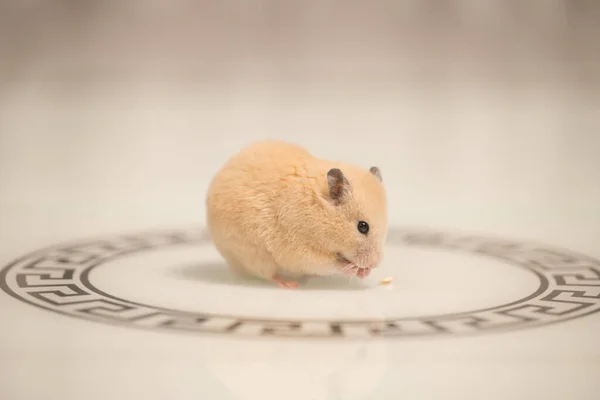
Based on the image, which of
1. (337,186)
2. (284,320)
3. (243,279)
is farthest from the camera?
(243,279)

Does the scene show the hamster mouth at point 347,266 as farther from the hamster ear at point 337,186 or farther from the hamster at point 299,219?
the hamster ear at point 337,186

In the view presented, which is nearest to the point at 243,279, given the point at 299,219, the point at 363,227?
the point at 299,219

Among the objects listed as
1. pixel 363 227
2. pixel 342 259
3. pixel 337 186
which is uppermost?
pixel 337 186

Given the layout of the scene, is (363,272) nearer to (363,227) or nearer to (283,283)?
(363,227)

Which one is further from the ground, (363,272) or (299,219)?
(299,219)

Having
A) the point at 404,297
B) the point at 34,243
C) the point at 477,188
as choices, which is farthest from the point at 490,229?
the point at 34,243

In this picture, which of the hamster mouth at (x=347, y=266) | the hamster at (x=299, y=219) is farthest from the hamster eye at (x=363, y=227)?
the hamster mouth at (x=347, y=266)

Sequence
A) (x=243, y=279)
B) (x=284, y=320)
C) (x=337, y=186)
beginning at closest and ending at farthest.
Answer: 1. (x=284, y=320)
2. (x=337, y=186)
3. (x=243, y=279)

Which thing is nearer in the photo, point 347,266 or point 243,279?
point 347,266
